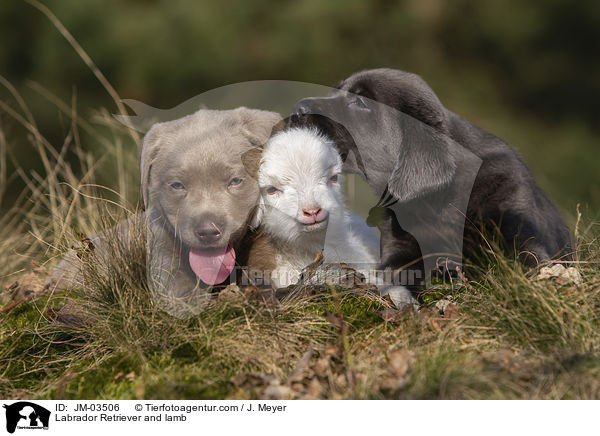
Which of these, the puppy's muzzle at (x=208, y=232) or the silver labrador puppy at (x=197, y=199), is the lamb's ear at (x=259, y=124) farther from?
the puppy's muzzle at (x=208, y=232)

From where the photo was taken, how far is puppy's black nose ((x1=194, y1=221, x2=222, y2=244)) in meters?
2.60

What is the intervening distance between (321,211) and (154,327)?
0.85 meters

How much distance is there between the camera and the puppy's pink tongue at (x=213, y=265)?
2.73 m

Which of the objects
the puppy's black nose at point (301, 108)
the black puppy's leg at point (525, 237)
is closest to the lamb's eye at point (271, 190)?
the puppy's black nose at point (301, 108)

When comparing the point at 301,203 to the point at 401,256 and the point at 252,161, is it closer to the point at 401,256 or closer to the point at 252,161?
the point at 252,161

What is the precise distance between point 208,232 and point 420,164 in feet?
3.28

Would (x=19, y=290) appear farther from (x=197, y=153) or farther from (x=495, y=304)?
(x=495, y=304)

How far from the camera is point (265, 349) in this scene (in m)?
2.49

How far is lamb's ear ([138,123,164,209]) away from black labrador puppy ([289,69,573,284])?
640 millimetres

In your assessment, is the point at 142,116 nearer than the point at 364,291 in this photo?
No

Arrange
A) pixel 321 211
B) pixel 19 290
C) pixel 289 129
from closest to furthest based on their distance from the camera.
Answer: pixel 321 211 → pixel 289 129 → pixel 19 290
